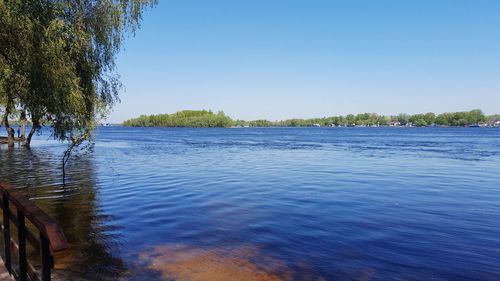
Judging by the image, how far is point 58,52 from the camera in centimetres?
1091

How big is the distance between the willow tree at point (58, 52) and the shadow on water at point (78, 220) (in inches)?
102

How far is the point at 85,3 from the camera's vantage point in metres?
13.3

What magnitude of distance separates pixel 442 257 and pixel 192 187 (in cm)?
1185

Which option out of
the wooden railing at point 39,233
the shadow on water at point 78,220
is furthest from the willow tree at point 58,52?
the wooden railing at point 39,233

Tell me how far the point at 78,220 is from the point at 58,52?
4912mm

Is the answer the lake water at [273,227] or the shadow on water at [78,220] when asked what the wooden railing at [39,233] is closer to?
the shadow on water at [78,220]

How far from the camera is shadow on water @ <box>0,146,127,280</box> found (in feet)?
25.0

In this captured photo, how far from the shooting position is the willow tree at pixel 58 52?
1054 cm

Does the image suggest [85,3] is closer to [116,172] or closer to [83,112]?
[83,112]

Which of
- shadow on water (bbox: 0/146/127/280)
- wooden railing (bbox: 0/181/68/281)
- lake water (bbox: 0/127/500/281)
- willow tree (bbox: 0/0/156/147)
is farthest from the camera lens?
willow tree (bbox: 0/0/156/147)

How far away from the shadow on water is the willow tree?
2.58 meters

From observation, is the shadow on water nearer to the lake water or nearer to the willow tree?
the lake water

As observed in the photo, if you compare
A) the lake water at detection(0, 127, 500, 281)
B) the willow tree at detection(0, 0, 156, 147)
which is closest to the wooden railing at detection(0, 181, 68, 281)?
the lake water at detection(0, 127, 500, 281)

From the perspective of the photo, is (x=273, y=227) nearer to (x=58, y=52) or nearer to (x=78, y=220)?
(x=78, y=220)
